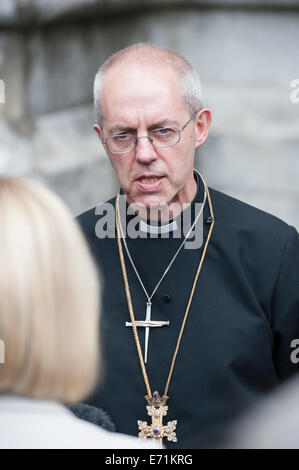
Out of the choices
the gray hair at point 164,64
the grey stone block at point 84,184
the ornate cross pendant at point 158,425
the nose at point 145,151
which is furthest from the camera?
the grey stone block at point 84,184

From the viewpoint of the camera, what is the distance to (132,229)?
341cm

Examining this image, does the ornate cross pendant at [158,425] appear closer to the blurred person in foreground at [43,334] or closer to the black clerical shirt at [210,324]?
the black clerical shirt at [210,324]

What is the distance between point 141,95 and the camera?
10.4 feet

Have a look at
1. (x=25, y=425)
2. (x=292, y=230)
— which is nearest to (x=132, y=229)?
(x=292, y=230)

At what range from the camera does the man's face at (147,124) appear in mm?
3154

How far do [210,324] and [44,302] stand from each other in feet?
4.60

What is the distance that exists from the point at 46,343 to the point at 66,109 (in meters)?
3.96

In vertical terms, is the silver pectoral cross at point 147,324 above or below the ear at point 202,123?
below

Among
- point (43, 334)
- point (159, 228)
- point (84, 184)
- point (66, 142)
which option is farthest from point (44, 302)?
point (66, 142)

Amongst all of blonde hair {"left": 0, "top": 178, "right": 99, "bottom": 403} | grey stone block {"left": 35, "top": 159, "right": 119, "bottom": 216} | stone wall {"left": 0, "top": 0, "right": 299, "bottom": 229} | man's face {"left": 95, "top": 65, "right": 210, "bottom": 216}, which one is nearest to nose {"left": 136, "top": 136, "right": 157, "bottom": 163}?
man's face {"left": 95, "top": 65, "right": 210, "bottom": 216}

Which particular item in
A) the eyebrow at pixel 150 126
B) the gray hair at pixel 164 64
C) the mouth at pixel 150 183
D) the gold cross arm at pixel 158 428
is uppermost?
the gray hair at pixel 164 64

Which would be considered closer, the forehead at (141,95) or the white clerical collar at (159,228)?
the forehead at (141,95)

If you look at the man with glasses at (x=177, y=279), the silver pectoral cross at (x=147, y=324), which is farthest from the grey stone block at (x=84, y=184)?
the silver pectoral cross at (x=147, y=324)

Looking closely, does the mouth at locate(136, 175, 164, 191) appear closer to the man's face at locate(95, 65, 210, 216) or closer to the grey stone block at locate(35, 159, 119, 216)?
the man's face at locate(95, 65, 210, 216)
